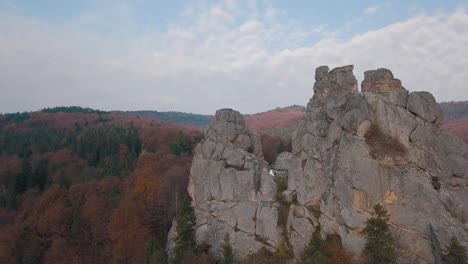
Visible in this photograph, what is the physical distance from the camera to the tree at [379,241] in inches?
1050

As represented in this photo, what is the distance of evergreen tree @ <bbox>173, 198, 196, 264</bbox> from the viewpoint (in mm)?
39959

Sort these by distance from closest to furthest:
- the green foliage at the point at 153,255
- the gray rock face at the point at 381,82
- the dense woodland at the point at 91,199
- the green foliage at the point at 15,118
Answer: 1. the gray rock face at the point at 381,82
2. the green foliage at the point at 153,255
3. the dense woodland at the point at 91,199
4. the green foliage at the point at 15,118

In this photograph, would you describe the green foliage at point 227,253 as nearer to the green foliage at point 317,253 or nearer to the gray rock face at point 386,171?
the gray rock face at point 386,171

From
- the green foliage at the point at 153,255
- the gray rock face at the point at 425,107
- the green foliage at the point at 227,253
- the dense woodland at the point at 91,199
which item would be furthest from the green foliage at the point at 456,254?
the dense woodland at the point at 91,199

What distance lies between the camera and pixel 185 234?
4141 centimetres

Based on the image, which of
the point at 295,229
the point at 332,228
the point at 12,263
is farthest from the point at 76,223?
the point at 332,228

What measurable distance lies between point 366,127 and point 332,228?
371 inches

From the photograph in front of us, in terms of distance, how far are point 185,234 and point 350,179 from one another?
65.1ft

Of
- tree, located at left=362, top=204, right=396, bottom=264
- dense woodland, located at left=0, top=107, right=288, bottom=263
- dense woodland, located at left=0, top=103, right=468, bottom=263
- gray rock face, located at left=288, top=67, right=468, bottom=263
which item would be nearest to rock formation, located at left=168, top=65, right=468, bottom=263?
gray rock face, located at left=288, top=67, right=468, bottom=263

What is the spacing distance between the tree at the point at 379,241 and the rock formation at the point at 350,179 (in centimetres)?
151

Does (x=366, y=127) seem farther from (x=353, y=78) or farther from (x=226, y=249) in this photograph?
(x=226, y=249)

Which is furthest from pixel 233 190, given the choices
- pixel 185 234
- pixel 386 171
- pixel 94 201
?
pixel 94 201

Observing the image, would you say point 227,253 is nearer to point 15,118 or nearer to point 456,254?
point 456,254

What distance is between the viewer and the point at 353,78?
36781 millimetres
